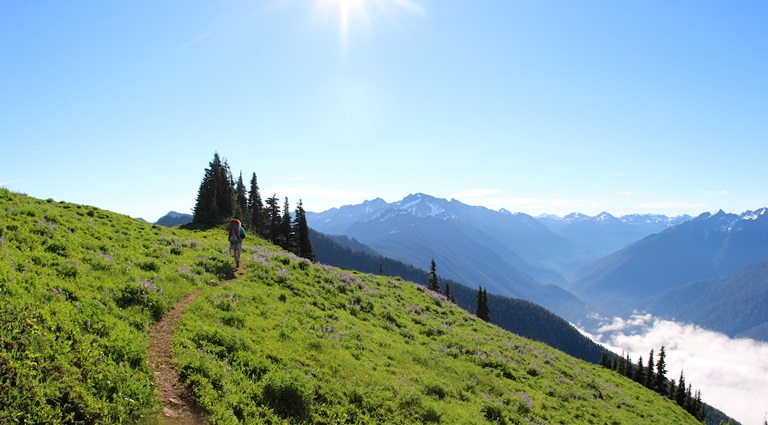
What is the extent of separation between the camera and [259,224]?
89.3 metres

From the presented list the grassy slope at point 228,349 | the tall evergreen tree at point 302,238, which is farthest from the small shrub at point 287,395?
the tall evergreen tree at point 302,238

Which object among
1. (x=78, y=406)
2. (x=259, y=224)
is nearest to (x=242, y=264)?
(x=78, y=406)

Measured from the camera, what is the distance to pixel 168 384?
29.8 feet

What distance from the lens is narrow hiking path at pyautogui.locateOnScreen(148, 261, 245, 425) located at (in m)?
8.27

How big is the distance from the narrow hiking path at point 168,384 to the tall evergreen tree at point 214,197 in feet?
168

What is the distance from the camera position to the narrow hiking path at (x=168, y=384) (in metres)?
8.27

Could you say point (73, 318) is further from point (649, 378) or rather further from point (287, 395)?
point (649, 378)

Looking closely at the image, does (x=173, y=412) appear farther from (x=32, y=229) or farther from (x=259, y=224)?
(x=259, y=224)

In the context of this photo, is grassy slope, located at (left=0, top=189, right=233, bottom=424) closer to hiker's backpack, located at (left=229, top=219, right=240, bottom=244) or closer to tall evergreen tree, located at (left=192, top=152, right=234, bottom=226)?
hiker's backpack, located at (left=229, top=219, right=240, bottom=244)

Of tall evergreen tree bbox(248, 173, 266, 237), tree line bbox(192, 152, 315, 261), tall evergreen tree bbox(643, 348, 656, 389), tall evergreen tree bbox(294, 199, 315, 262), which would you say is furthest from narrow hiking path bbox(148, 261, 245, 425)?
tall evergreen tree bbox(643, 348, 656, 389)

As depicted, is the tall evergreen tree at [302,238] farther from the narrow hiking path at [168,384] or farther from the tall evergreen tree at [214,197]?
the narrow hiking path at [168,384]

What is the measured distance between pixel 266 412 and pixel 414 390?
595 centimetres

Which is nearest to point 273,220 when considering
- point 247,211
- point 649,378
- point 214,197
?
point 247,211

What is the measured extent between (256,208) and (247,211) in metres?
7.63
